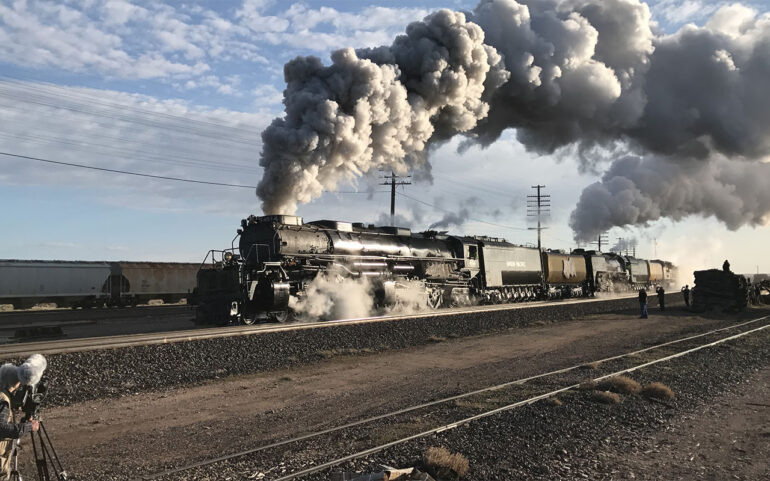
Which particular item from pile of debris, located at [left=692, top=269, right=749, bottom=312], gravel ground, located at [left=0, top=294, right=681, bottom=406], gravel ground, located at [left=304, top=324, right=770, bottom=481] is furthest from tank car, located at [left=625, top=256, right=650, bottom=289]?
gravel ground, located at [left=304, top=324, right=770, bottom=481]

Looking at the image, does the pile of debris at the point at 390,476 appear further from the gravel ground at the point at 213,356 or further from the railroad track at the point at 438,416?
the gravel ground at the point at 213,356

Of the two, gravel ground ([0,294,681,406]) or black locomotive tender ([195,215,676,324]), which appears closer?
gravel ground ([0,294,681,406])

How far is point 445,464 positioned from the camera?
587 centimetres

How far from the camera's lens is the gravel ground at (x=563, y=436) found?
20.2 ft

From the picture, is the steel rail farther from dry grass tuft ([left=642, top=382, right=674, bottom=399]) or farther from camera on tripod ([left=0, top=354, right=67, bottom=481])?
camera on tripod ([left=0, top=354, right=67, bottom=481])

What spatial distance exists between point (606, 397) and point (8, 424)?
27.7 feet

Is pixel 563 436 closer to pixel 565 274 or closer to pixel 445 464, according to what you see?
pixel 445 464

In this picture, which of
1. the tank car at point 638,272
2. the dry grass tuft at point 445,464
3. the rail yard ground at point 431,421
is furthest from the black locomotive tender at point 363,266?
the tank car at point 638,272

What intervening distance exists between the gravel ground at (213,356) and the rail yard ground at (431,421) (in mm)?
138

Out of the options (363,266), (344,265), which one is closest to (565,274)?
(363,266)

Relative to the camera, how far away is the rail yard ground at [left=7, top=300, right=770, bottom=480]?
639 centimetres

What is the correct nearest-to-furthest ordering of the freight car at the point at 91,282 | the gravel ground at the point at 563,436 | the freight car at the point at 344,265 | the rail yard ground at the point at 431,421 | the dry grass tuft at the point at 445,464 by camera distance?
the dry grass tuft at the point at 445,464 → the gravel ground at the point at 563,436 → the rail yard ground at the point at 431,421 → the freight car at the point at 344,265 → the freight car at the point at 91,282

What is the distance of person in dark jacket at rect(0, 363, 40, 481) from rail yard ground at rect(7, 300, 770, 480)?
1.81 metres

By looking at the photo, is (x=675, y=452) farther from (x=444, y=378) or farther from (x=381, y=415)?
(x=444, y=378)
